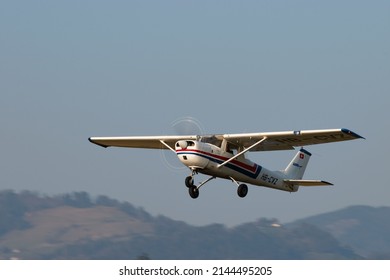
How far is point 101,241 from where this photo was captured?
181 meters

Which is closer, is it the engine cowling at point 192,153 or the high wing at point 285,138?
the engine cowling at point 192,153

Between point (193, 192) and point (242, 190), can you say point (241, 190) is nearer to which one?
point (242, 190)

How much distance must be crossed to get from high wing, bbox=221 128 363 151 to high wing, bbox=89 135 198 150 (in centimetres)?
242

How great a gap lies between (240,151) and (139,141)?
5.65 metres

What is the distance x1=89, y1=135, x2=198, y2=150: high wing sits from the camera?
38.0 metres

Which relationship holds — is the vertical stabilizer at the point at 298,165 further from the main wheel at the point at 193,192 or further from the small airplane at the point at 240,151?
the main wheel at the point at 193,192

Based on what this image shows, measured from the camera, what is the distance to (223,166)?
35.3 metres

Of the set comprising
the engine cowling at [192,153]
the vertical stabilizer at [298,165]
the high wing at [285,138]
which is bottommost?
the engine cowling at [192,153]

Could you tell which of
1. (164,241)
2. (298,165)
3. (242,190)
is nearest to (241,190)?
(242,190)

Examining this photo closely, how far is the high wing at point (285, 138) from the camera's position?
34719 mm

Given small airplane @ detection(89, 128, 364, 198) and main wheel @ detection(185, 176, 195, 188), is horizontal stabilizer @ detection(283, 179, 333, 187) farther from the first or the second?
main wheel @ detection(185, 176, 195, 188)

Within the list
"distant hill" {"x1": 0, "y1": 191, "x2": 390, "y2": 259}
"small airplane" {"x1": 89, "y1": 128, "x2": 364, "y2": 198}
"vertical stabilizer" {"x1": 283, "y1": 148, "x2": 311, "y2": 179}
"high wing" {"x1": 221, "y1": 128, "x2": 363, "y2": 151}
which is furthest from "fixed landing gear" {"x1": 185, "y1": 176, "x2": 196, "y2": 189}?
"distant hill" {"x1": 0, "y1": 191, "x2": 390, "y2": 259}

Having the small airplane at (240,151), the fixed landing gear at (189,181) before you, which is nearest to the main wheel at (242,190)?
the small airplane at (240,151)
